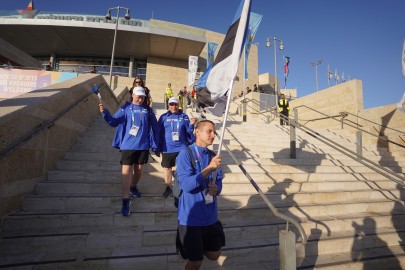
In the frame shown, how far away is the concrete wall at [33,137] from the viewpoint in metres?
3.11

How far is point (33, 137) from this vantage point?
364cm

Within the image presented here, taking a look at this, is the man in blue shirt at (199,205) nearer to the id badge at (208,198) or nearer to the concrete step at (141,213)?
the id badge at (208,198)

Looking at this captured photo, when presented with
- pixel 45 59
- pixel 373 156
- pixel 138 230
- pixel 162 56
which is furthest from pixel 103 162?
pixel 45 59

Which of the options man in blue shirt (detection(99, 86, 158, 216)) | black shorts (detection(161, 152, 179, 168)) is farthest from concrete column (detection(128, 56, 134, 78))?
black shorts (detection(161, 152, 179, 168))

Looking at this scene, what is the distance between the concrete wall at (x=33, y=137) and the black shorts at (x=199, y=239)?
2.54m

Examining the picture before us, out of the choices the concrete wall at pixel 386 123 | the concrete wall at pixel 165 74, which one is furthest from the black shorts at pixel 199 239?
the concrete wall at pixel 165 74

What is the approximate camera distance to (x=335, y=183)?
5.03m

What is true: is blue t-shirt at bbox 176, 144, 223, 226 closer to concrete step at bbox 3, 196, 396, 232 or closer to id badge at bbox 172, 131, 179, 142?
concrete step at bbox 3, 196, 396, 232

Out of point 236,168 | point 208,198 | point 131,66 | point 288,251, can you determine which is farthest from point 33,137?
point 131,66

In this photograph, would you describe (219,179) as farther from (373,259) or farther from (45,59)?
(45,59)

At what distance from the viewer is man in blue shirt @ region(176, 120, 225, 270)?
209 cm

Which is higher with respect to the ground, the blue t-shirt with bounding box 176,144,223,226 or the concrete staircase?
A: the blue t-shirt with bounding box 176,144,223,226

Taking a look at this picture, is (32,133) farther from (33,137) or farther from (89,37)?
(89,37)

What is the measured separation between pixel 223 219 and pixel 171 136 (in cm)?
157
